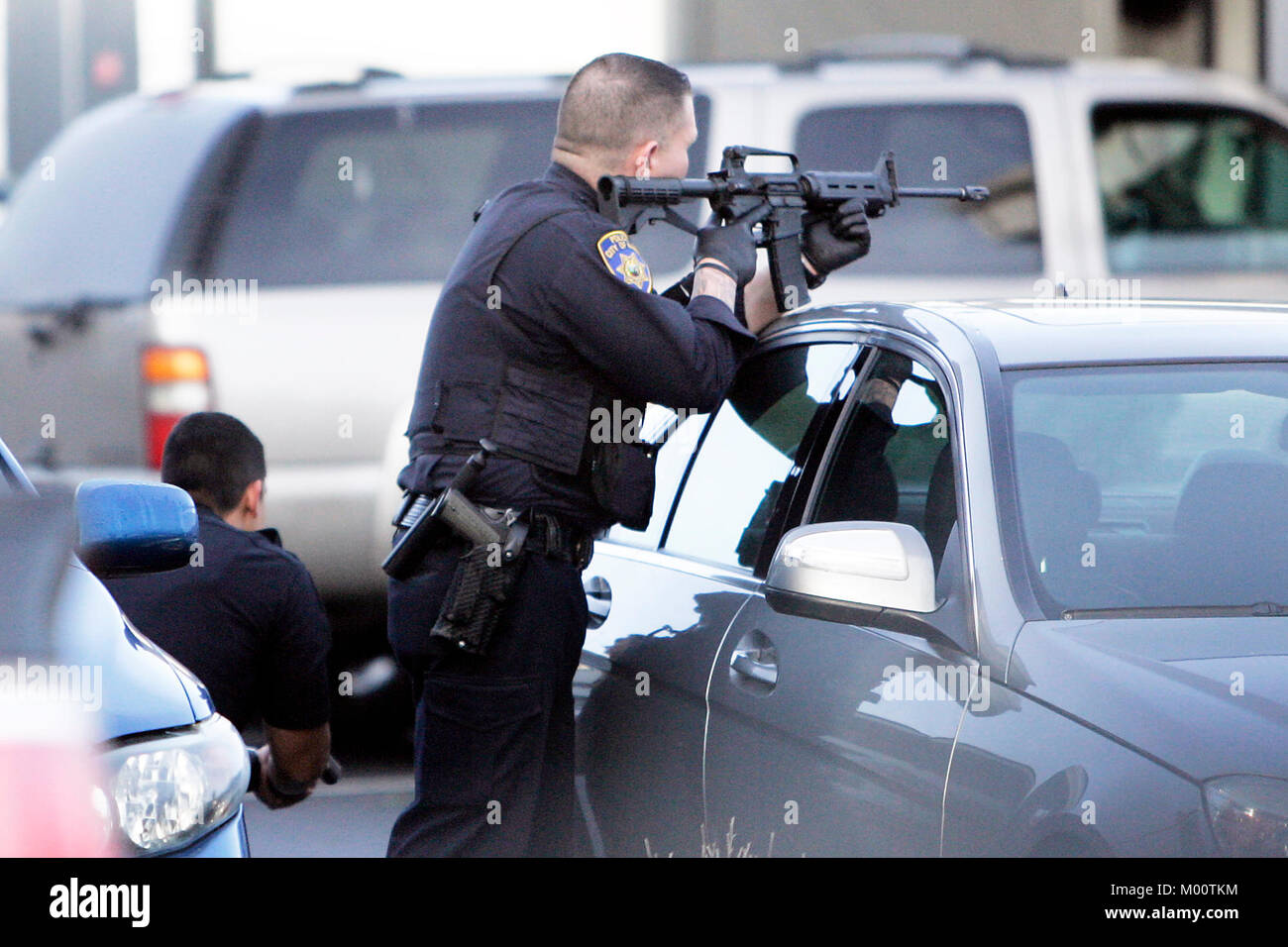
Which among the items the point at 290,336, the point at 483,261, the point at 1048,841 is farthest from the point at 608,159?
the point at 290,336

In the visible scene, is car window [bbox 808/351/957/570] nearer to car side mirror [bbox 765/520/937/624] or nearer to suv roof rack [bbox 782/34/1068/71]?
car side mirror [bbox 765/520/937/624]

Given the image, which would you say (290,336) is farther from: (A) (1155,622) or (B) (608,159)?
(A) (1155,622)

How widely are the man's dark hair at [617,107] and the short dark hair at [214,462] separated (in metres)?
1.08

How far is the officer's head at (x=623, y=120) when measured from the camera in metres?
A: 4.11

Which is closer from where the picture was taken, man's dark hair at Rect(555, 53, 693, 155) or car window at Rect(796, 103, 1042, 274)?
man's dark hair at Rect(555, 53, 693, 155)

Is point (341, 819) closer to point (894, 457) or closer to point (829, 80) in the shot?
point (894, 457)

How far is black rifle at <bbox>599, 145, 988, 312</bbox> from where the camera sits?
4004mm

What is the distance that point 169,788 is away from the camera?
2.54 metres

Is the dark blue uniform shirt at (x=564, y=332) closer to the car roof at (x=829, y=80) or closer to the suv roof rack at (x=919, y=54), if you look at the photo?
the car roof at (x=829, y=80)

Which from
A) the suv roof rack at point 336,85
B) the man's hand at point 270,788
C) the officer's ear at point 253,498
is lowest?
the man's hand at point 270,788

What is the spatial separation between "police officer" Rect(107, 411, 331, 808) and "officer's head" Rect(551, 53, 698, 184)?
43.0 inches

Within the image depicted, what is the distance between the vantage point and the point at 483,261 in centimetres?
395
